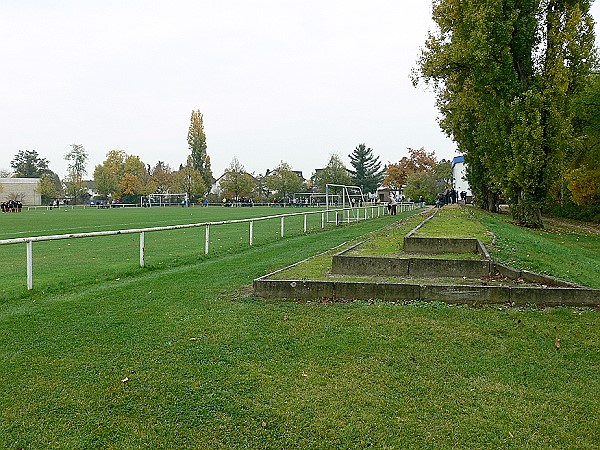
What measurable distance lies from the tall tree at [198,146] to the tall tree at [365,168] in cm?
2717

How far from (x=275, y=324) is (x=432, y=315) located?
1.75 meters

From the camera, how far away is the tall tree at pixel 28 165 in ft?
453

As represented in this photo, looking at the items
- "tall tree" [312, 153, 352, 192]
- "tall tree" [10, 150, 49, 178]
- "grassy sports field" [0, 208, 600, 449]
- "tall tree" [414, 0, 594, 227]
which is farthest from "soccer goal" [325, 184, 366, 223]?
"tall tree" [10, 150, 49, 178]

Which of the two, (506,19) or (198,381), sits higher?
(506,19)

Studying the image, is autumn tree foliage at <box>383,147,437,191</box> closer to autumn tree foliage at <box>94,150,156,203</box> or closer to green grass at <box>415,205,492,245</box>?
autumn tree foliage at <box>94,150,156,203</box>

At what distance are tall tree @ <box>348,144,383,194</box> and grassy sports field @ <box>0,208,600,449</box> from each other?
328 feet

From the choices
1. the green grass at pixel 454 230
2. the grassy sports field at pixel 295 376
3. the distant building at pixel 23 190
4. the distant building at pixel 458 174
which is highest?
the distant building at pixel 458 174

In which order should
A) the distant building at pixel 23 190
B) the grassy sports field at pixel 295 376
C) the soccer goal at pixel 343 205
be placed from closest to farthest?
the grassy sports field at pixel 295 376 → the soccer goal at pixel 343 205 → the distant building at pixel 23 190

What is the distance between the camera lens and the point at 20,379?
457cm

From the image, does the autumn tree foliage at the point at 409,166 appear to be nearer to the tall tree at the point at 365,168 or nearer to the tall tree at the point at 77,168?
the tall tree at the point at 365,168

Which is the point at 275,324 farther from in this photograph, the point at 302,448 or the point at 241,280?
the point at 241,280

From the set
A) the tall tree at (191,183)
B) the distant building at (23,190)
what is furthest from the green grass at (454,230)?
the distant building at (23,190)

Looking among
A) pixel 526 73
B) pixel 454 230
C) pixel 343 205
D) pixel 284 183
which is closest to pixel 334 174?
pixel 284 183

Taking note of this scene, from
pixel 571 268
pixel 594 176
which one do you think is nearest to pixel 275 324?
pixel 571 268
